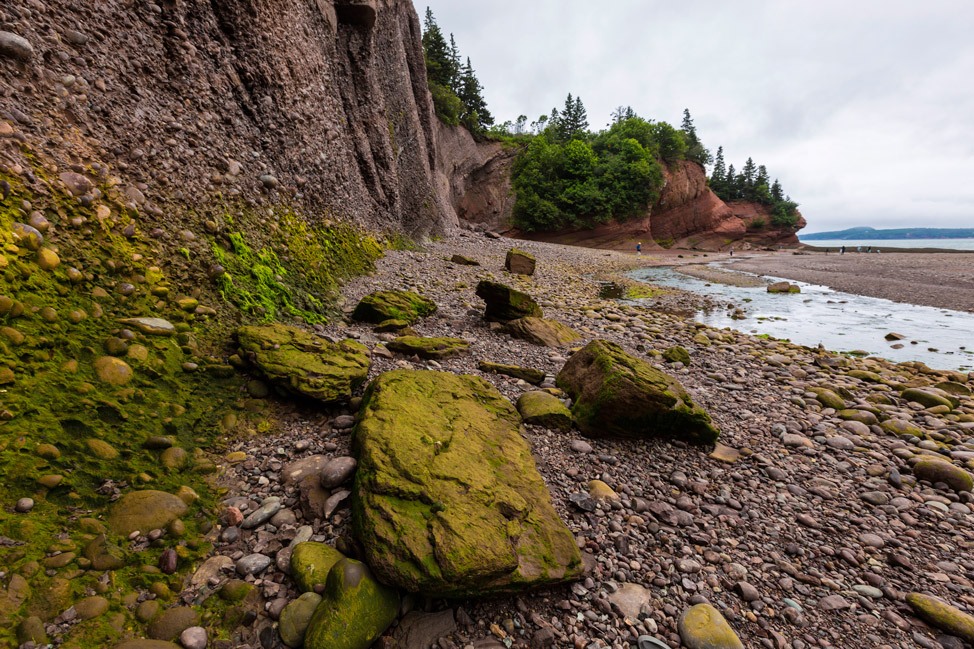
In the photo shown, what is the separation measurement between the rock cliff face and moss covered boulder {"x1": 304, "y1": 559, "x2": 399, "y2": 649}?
14.6 ft

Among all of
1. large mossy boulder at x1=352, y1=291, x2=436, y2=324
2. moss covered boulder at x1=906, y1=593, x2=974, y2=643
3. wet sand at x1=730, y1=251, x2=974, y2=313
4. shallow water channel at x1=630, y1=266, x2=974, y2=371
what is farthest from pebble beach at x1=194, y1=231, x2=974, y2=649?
wet sand at x1=730, y1=251, x2=974, y2=313

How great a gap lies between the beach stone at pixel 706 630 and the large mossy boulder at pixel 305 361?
3088mm

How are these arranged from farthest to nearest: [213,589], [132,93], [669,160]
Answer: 1. [669,160]
2. [132,93]
3. [213,589]

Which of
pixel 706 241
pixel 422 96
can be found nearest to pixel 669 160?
pixel 706 241

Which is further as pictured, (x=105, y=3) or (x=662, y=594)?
(x=105, y=3)

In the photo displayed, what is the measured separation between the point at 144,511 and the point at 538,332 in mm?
5600

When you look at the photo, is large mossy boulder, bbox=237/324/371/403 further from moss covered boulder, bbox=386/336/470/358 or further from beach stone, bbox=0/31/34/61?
beach stone, bbox=0/31/34/61

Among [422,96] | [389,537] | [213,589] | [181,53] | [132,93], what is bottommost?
[213,589]

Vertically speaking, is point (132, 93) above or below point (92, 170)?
above

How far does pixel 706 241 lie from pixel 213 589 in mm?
58253

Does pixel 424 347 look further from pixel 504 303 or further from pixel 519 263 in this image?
pixel 519 263

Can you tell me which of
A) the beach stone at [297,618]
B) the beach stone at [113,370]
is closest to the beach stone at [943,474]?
the beach stone at [297,618]

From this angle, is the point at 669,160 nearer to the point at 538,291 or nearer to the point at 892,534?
the point at 538,291

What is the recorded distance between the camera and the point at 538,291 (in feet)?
42.1
